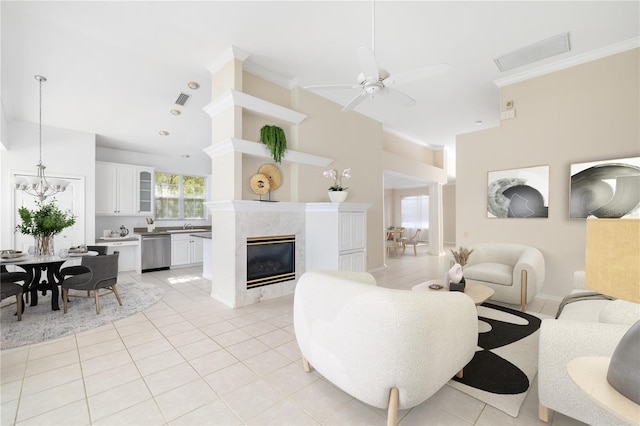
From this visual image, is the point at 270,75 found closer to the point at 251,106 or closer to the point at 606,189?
the point at 251,106

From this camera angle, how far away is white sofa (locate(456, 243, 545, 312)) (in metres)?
3.57

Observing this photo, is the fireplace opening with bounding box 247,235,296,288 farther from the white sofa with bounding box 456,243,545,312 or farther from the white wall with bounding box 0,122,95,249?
the white wall with bounding box 0,122,95,249

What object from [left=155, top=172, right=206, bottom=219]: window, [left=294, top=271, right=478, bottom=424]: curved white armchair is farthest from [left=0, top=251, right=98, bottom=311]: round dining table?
[left=294, top=271, right=478, bottom=424]: curved white armchair

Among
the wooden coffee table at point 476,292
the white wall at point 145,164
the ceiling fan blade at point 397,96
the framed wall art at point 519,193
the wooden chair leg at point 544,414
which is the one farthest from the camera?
the white wall at point 145,164

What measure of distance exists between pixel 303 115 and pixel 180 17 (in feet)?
6.71

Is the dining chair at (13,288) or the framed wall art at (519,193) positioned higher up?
the framed wall art at (519,193)

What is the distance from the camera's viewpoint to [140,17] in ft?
10.2

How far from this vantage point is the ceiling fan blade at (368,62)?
7.45 ft

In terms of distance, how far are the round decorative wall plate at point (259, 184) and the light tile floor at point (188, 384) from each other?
71.9 inches

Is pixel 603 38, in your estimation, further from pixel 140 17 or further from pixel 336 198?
pixel 140 17

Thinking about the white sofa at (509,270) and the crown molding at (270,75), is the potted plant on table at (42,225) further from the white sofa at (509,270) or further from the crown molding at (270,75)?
the white sofa at (509,270)

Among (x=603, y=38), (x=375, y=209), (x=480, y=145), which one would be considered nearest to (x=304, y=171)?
(x=375, y=209)

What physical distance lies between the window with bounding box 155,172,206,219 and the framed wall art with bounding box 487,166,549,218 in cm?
715

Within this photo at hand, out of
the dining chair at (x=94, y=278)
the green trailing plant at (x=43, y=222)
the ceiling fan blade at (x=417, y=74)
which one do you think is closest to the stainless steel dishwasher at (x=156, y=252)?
the green trailing plant at (x=43, y=222)
